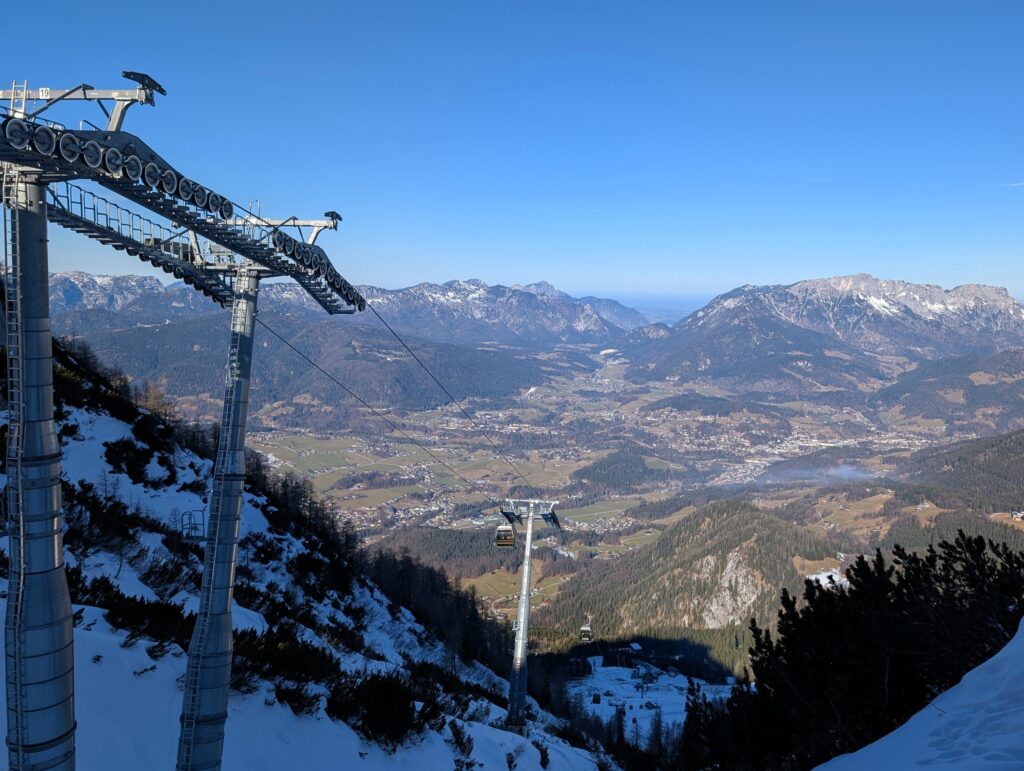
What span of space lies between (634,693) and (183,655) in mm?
65464

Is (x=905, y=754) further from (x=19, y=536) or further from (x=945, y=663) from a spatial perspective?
(x=19, y=536)

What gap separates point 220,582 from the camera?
26.6 feet

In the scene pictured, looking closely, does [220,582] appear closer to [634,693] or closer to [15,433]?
[15,433]


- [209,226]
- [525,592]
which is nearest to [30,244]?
[209,226]

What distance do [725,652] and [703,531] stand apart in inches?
1672

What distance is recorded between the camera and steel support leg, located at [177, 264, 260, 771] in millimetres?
7680

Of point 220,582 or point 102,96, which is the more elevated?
point 102,96

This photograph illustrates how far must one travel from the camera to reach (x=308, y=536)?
114ft

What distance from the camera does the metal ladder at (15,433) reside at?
516 centimetres

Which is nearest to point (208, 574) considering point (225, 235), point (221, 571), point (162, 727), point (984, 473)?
point (221, 571)

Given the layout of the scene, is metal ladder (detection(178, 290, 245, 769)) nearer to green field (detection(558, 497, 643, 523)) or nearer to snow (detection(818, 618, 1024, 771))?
snow (detection(818, 618, 1024, 771))

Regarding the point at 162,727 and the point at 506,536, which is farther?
the point at 506,536

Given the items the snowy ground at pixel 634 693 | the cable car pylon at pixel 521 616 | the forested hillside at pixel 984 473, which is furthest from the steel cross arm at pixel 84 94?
the forested hillside at pixel 984 473

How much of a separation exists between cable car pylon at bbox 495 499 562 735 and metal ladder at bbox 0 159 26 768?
1672cm
